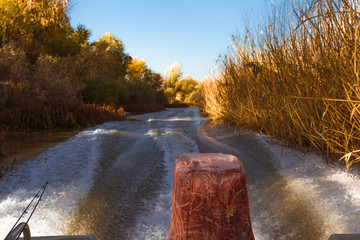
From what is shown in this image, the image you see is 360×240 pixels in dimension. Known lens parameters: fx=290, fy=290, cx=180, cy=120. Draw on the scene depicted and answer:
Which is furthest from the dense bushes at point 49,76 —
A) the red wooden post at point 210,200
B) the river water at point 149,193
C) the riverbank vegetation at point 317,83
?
the red wooden post at point 210,200

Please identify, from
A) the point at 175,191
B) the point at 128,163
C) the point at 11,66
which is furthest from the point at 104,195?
the point at 11,66

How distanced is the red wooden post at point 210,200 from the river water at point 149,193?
1.44m

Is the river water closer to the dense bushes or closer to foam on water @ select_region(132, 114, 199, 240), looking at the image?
foam on water @ select_region(132, 114, 199, 240)

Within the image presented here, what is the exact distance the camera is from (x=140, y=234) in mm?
2686

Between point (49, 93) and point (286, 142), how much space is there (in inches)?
334

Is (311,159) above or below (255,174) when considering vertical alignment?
above

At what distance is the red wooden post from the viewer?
1290mm

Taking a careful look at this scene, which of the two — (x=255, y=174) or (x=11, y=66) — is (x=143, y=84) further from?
(x=255, y=174)

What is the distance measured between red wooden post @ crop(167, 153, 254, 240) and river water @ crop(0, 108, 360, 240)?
1.44 metres

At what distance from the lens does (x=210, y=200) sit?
1293 mm

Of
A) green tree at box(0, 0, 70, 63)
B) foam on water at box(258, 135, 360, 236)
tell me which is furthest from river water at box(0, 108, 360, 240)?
green tree at box(0, 0, 70, 63)

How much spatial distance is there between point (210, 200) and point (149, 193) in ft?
7.96

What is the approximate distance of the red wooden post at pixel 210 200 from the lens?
1.29m

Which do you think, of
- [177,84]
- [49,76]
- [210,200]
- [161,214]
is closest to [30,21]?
[49,76]
